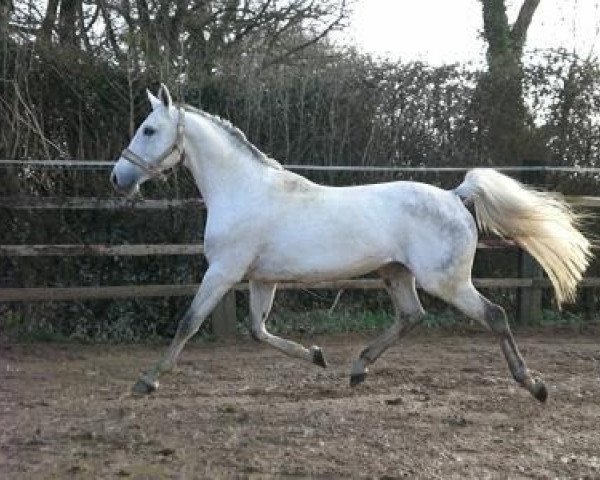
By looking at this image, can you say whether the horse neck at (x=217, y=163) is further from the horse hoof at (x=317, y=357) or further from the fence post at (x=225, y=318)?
the fence post at (x=225, y=318)

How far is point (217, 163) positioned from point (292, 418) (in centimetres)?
175

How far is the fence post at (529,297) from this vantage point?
911 centimetres

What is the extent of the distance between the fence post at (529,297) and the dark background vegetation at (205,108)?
0.19 meters

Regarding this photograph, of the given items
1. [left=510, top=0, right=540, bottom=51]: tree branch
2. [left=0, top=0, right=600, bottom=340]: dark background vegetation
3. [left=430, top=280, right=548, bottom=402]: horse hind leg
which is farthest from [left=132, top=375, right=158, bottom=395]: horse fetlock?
[left=510, top=0, right=540, bottom=51]: tree branch

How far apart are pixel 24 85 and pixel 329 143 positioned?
3036mm

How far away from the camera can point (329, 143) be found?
9055 millimetres

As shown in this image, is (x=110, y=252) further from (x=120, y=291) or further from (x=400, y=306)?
(x=400, y=306)

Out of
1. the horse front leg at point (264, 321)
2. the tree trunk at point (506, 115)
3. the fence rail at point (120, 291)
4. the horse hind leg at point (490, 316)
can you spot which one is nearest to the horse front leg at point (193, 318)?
the horse front leg at point (264, 321)

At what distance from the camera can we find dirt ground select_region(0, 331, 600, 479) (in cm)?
383

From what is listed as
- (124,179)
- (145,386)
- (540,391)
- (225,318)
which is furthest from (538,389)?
(225,318)

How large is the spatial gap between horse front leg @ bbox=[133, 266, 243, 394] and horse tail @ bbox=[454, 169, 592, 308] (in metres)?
1.66

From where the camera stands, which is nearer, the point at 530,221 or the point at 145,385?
the point at 145,385

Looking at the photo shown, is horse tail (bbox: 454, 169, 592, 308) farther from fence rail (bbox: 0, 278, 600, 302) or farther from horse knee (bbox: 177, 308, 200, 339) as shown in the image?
fence rail (bbox: 0, 278, 600, 302)

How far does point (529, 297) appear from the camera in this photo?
29.9 ft
